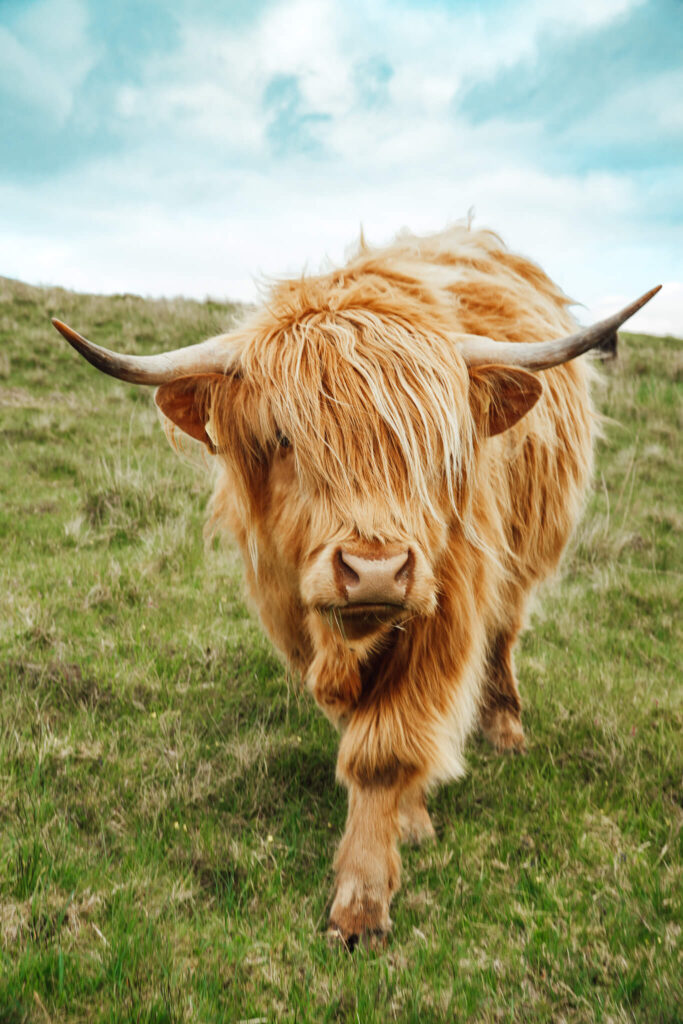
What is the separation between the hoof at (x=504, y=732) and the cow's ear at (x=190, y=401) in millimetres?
1723

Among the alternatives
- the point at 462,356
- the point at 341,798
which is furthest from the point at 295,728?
the point at 462,356

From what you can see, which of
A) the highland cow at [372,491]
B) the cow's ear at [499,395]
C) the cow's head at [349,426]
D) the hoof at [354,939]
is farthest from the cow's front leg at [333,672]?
the cow's ear at [499,395]

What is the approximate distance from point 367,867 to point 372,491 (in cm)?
103

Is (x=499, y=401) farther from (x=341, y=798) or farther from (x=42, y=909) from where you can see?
(x=42, y=909)

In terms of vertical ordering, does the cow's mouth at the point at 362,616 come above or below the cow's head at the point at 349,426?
below

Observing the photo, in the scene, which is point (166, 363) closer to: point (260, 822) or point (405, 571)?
point (405, 571)

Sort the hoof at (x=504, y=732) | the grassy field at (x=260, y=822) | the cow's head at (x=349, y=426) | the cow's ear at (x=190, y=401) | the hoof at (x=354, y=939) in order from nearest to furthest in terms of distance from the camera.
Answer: the grassy field at (x=260, y=822)
the cow's head at (x=349, y=426)
the hoof at (x=354, y=939)
the cow's ear at (x=190, y=401)
the hoof at (x=504, y=732)

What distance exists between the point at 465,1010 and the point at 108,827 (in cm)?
111

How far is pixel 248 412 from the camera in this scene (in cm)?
227

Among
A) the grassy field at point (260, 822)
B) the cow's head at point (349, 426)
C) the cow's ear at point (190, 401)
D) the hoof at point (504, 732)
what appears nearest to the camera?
the grassy field at point (260, 822)

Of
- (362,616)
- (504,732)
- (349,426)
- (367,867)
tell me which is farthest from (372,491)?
(504,732)

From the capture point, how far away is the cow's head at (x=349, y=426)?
196cm

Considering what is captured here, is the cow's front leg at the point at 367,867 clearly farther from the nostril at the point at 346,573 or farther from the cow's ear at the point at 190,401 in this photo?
the cow's ear at the point at 190,401

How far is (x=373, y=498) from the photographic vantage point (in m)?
2.03
